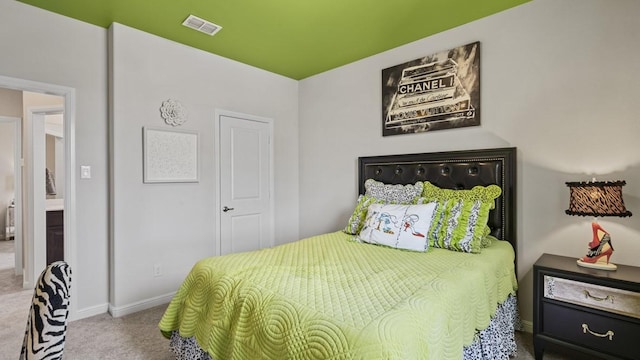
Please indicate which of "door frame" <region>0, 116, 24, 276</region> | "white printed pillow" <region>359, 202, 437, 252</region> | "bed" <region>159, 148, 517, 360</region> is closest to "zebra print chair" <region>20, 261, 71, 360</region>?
"bed" <region>159, 148, 517, 360</region>

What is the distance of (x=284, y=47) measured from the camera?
317cm

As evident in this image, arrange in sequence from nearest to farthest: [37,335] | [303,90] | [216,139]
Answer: [37,335] < [216,139] < [303,90]

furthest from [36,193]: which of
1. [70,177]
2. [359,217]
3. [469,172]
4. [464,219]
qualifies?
[469,172]

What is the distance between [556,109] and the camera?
226 cm

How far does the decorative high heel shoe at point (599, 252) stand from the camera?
1877 mm

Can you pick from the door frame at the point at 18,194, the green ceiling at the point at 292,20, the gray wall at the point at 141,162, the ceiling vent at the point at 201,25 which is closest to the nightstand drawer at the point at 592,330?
the green ceiling at the point at 292,20

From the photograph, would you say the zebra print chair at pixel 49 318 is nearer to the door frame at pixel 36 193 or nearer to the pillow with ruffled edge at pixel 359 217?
the pillow with ruffled edge at pixel 359 217

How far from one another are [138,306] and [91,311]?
0.36 m

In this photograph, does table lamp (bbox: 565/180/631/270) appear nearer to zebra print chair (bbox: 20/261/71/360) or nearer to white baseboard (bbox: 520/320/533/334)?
white baseboard (bbox: 520/320/533/334)

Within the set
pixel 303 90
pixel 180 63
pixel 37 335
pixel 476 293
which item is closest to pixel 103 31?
pixel 180 63

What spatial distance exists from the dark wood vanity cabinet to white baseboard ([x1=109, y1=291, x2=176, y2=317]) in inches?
56.4

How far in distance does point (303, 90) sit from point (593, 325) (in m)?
3.59

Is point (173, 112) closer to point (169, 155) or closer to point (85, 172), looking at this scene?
point (169, 155)

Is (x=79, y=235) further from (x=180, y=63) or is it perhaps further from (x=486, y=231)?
(x=486, y=231)
